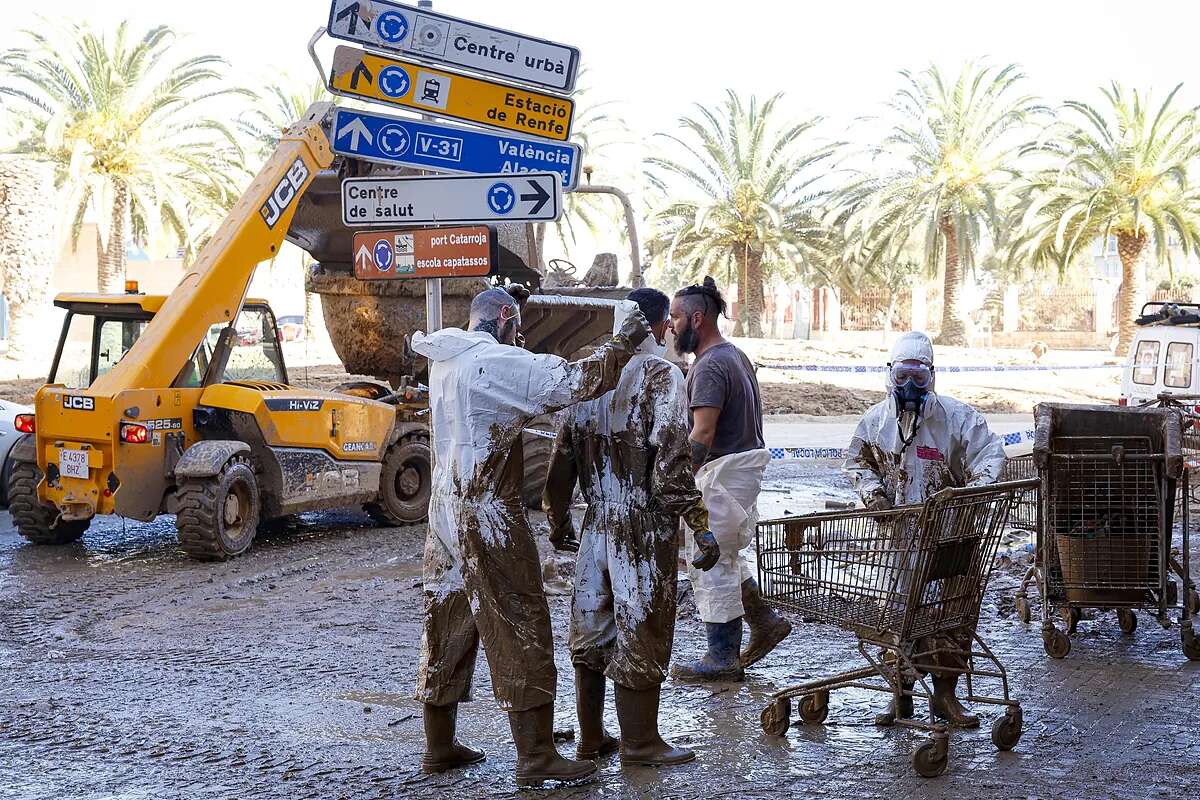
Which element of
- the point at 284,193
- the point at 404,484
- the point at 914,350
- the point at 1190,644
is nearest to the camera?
the point at 914,350

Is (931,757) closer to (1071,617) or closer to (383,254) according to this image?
(1071,617)

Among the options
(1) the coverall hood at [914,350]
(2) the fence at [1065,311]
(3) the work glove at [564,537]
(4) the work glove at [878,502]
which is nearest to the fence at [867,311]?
(2) the fence at [1065,311]

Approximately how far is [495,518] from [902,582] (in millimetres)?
1590

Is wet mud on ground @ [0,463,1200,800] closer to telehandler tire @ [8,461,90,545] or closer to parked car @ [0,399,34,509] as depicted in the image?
telehandler tire @ [8,461,90,545]

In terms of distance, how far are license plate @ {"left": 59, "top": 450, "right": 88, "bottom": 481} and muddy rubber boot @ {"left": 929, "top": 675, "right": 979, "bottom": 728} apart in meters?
6.86

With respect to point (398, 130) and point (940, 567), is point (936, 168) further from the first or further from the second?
point (940, 567)

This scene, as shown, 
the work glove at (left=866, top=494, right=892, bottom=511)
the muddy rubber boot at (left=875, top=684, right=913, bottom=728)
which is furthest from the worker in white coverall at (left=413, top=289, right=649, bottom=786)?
the work glove at (left=866, top=494, right=892, bottom=511)

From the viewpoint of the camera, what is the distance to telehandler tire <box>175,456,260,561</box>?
32.1 ft

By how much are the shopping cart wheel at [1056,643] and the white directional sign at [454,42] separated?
4.37 metres

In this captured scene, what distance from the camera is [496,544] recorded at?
16.1ft

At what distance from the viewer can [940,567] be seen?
5082 millimetres

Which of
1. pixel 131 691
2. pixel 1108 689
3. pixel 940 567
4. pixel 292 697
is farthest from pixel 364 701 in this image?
pixel 1108 689

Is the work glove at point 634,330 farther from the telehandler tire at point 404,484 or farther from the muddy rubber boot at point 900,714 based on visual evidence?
the telehandler tire at point 404,484

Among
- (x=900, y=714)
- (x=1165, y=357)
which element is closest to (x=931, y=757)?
(x=900, y=714)
